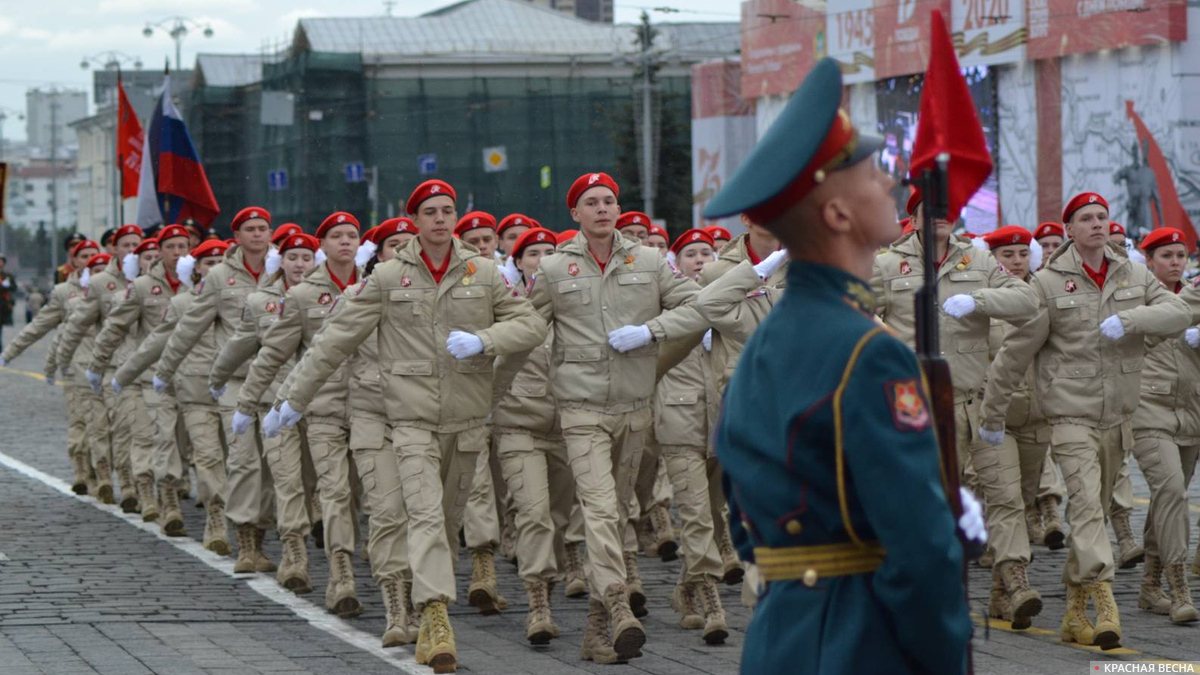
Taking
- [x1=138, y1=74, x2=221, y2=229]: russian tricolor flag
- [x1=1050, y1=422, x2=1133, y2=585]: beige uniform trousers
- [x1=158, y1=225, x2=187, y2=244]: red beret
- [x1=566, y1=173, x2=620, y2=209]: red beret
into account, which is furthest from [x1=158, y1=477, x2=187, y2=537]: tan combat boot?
[x1=1050, y1=422, x2=1133, y2=585]: beige uniform trousers

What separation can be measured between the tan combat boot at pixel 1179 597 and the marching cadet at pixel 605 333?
258 cm

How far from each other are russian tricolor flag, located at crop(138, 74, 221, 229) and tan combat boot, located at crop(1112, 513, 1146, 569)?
10.1 m

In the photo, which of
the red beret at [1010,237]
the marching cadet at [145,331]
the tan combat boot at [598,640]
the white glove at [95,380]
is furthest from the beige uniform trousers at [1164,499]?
the white glove at [95,380]

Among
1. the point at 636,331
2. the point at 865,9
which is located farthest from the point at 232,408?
the point at 865,9

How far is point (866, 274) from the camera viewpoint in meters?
3.53

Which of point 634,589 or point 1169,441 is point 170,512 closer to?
point 634,589

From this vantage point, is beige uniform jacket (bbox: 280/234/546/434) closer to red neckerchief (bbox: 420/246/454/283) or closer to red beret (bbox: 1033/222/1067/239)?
red neckerchief (bbox: 420/246/454/283)

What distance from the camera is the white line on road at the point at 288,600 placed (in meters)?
8.62

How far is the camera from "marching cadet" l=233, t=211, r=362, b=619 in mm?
10391

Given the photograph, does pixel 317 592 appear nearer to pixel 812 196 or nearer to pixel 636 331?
pixel 636 331

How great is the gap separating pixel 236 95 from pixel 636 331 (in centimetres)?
8064

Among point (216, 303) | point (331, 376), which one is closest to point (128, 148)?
Answer: point (216, 303)

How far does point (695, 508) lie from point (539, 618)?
0.95 metres

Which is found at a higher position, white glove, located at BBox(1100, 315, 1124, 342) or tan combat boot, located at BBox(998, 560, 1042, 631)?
white glove, located at BBox(1100, 315, 1124, 342)
